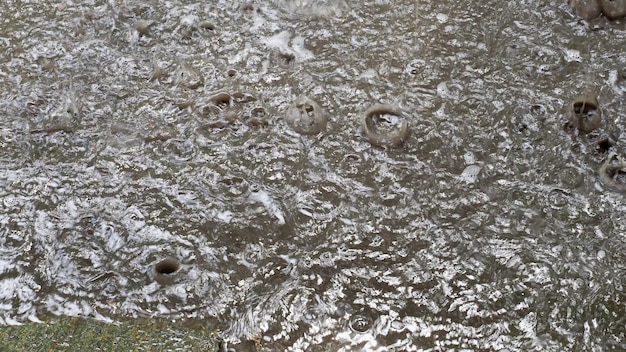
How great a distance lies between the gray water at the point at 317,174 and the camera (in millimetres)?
1803

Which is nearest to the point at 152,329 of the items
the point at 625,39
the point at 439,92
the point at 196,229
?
the point at 196,229

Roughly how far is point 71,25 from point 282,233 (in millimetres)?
1376

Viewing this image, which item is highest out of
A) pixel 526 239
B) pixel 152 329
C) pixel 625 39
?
pixel 625 39

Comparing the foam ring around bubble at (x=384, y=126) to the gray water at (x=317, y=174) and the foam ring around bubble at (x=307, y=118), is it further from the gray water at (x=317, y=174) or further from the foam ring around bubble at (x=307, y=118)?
the foam ring around bubble at (x=307, y=118)

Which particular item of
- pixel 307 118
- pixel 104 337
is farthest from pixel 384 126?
pixel 104 337

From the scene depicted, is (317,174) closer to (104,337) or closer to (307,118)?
(307,118)

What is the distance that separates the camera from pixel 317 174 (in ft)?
7.00

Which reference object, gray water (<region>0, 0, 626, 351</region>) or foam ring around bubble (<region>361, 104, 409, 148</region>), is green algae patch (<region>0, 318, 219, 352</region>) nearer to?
gray water (<region>0, 0, 626, 351</region>)

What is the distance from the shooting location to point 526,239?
1930mm

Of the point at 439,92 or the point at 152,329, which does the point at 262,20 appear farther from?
the point at 152,329

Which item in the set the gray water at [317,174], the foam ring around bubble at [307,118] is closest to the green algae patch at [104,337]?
the gray water at [317,174]

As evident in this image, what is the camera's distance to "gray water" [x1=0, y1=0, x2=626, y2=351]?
71.0 inches

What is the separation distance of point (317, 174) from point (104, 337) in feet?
2.65

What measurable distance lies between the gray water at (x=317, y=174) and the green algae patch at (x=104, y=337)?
1.5 inches
